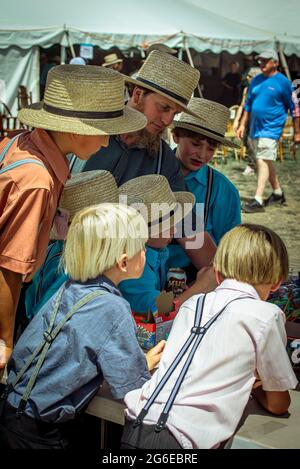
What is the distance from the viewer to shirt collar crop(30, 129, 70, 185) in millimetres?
2311

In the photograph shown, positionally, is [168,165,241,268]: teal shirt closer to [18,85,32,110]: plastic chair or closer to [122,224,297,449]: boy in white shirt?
[122,224,297,449]: boy in white shirt

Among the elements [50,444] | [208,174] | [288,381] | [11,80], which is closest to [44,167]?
[50,444]

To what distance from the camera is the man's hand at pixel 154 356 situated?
2238 millimetres

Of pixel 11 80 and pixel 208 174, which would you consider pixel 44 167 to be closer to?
pixel 208 174

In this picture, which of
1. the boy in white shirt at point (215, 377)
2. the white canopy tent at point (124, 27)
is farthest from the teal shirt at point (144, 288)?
the white canopy tent at point (124, 27)

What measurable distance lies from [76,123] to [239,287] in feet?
2.96

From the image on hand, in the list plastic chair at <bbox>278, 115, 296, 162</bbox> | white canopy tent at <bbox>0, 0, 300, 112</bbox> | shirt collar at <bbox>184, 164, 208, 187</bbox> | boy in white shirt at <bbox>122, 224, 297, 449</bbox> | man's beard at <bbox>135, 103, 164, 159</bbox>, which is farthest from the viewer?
plastic chair at <bbox>278, 115, 296, 162</bbox>

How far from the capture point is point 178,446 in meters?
1.85

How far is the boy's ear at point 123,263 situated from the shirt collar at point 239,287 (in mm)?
322

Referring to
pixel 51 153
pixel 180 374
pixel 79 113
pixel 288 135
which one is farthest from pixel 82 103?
pixel 288 135

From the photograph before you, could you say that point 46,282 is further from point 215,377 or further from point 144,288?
point 215,377

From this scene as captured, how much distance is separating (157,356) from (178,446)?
46 centimetres

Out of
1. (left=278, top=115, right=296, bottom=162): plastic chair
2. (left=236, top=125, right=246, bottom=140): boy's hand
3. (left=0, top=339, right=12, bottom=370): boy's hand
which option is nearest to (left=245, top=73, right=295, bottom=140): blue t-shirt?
(left=236, top=125, right=246, bottom=140): boy's hand

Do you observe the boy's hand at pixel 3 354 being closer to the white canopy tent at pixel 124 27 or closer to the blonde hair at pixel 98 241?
the blonde hair at pixel 98 241
